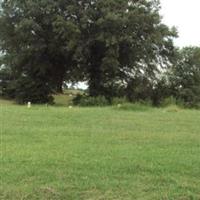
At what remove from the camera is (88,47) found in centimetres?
4341

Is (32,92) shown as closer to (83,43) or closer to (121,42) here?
(83,43)

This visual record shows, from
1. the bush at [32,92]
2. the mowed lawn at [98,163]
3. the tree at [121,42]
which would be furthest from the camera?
the bush at [32,92]

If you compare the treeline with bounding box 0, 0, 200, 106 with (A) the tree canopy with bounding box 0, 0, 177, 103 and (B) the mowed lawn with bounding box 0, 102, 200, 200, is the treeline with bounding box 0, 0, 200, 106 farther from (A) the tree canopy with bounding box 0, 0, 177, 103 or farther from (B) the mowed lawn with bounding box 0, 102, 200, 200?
(B) the mowed lawn with bounding box 0, 102, 200, 200

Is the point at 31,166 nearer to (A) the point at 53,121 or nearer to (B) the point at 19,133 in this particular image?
(B) the point at 19,133

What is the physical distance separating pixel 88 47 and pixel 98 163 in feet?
113

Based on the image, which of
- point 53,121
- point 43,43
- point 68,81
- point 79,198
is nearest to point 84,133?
point 53,121

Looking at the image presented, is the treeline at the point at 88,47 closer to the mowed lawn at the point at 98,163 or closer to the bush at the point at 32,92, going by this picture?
the bush at the point at 32,92

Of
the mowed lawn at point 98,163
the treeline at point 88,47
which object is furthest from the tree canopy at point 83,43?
the mowed lawn at point 98,163

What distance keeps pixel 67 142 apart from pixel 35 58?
33.8 meters

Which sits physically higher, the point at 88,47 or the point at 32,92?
the point at 88,47

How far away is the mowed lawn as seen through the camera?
783 cm

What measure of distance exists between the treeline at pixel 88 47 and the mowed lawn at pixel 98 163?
2813cm

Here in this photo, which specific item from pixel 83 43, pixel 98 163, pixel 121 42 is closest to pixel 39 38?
pixel 83 43

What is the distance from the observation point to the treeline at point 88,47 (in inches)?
1682
